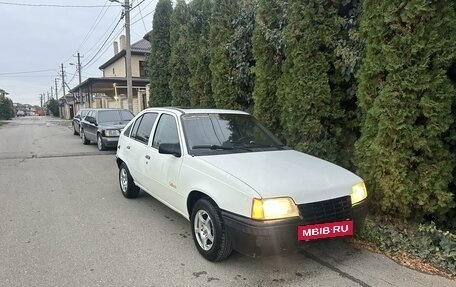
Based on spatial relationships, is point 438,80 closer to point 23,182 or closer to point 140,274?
point 140,274

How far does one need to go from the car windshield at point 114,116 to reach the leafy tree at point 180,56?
8.20 ft

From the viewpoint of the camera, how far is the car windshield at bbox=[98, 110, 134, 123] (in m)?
13.8

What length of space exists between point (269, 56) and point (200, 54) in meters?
3.70

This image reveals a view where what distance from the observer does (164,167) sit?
183 inches

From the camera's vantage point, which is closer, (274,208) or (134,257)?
(274,208)

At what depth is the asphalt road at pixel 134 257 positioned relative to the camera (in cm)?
344

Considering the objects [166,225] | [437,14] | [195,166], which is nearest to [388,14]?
[437,14]

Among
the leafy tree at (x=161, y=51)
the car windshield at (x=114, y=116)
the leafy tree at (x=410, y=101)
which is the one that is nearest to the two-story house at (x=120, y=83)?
the leafy tree at (x=161, y=51)

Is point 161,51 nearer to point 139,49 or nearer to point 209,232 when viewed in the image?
point 209,232

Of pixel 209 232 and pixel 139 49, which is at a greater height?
pixel 139 49

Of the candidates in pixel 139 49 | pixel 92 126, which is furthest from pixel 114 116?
pixel 139 49

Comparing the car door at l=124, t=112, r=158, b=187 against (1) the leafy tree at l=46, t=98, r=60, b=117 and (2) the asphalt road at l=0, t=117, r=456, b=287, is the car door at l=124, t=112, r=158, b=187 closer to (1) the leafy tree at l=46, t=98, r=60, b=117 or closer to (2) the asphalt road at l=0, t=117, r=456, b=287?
(2) the asphalt road at l=0, t=117, r=456, b=287

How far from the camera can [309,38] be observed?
18.7ft

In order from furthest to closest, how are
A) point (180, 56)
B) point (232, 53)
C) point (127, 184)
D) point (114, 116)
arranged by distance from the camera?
point (114, 116) → point (180, 56) → point (232, 53) → point (127, 184)
